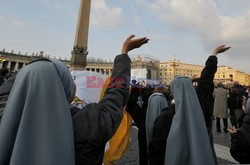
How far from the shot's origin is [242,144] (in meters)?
2.24

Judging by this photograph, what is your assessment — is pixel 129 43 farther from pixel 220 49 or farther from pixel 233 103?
pixel 233 103

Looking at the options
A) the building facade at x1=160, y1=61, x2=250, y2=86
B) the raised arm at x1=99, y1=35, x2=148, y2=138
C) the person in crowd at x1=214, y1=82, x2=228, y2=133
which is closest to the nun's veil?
the raised arm at x1=99, y1=35, x2=148, y2=138

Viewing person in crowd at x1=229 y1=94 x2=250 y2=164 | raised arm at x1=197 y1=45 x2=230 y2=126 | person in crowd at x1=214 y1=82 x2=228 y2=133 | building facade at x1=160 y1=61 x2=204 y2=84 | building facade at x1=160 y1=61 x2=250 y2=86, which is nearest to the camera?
person in crowd at x1=229 y1=94 x2=250 y2=164

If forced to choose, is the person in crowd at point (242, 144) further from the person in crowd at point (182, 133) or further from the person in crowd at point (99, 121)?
the person in crowd at point (99, 121)

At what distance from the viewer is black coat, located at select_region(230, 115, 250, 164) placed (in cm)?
223

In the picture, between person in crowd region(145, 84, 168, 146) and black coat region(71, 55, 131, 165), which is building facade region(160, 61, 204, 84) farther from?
black coat region(71, 55, 131, 165)

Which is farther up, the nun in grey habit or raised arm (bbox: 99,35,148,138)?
raised arm (bbox: 99,35,148,138)

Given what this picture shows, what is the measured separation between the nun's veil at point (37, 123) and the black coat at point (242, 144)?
2070mm

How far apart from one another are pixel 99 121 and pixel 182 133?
1.18 m

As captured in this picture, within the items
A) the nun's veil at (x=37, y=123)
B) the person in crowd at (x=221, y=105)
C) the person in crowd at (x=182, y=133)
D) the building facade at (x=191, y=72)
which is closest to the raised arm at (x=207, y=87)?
the person in crowd at (x=182, y=133)

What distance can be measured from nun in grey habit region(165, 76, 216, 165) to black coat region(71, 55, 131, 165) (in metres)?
0.90

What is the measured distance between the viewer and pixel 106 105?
1395mm

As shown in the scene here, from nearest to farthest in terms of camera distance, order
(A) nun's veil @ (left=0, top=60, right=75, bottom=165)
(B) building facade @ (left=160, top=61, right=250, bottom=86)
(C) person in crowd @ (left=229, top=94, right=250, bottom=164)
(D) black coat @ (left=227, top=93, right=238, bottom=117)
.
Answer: (A) nun's veil @ (left=0, top=60, right=75, bottom=165)
(C) person in crowd @ (left=229, top=94, right=250, bottom=164)
(D) black coat @ (left=227, top=93, right=238, bottom=117)
(B) building facade @ (left=160, top=61, right=250, bottom=86)

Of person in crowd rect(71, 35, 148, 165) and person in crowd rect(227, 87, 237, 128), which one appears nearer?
person in crowd rect(71, 35, 148, 165)
